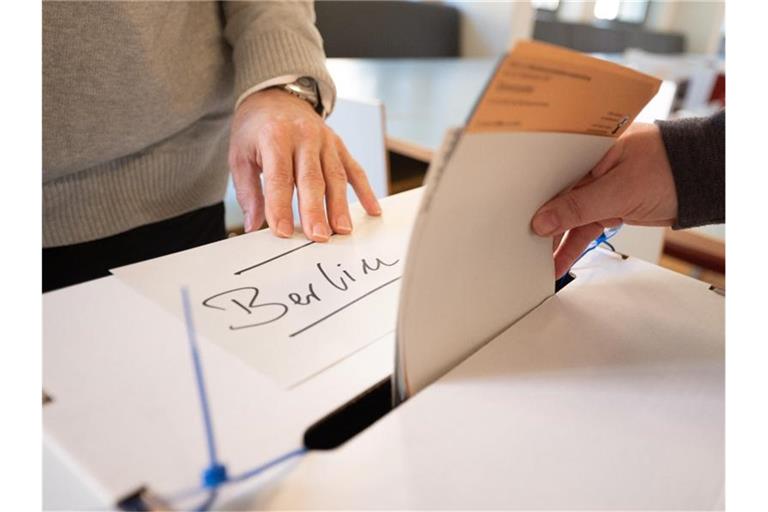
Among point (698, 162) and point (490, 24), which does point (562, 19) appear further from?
point (698, 162)

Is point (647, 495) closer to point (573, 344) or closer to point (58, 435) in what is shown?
point (573, 344)

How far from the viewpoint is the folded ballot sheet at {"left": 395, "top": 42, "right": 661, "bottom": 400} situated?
0.26m

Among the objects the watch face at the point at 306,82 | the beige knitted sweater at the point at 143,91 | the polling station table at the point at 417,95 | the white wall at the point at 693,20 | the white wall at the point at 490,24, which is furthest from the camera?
the white wall at the point at 693,20

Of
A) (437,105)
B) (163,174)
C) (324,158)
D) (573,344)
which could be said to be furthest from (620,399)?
(437,105)

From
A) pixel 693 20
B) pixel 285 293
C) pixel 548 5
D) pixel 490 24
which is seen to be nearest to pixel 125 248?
pixel 285 293

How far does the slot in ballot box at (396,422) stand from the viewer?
24 cm

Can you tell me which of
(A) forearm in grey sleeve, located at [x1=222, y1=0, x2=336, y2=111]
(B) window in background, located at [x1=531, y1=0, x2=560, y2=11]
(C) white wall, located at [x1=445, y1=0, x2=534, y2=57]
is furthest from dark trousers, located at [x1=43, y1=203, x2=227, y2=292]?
(B) window in background, located at [x1=531, y1=0, x2=560, y2=11]

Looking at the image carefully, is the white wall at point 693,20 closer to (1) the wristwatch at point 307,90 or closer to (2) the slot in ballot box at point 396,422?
(1) the wristwatch at point 307,90

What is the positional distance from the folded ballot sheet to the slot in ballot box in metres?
0.03

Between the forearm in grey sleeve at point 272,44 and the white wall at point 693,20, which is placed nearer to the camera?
the forearm in grey sleeve at point 272,44

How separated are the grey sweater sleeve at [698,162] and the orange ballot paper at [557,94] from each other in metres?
0.08

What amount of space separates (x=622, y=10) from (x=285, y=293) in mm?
6778

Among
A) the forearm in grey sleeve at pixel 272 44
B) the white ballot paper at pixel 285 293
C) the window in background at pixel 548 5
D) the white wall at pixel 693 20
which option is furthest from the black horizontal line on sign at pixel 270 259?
the white wall at pixel 693 20

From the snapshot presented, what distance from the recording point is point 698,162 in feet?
1.38
